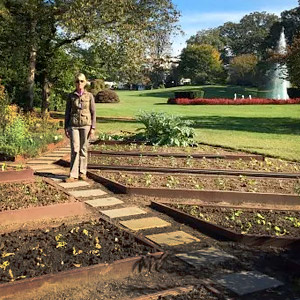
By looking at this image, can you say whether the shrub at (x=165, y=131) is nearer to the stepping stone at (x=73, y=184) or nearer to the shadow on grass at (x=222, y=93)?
the stepping stone at (x=73, y=184)

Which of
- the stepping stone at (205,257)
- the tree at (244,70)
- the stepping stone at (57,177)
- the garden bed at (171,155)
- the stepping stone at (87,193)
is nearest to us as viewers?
the stepping stone at (205,257)

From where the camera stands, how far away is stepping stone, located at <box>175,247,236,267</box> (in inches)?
162

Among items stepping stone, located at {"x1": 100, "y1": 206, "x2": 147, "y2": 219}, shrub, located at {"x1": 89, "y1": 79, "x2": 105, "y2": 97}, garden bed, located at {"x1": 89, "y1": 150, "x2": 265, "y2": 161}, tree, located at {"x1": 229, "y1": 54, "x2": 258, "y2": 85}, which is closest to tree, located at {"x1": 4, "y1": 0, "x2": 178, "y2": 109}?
garden bed, located at {"x1": 89, "y1": 150, "x2": 265, "y2": 161}

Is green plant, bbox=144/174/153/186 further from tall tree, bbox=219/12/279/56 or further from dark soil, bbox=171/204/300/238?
tall tree, bbox=219/12/279/56

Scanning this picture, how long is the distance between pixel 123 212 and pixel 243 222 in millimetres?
1545

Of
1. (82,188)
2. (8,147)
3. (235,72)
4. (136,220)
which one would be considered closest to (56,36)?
(8,147)

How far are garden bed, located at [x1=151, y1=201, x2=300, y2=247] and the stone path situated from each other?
265 mm

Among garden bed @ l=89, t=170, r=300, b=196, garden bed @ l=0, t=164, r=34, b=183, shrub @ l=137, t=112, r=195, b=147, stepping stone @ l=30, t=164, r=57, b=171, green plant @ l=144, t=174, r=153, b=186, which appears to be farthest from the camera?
shrub @ l=137, t=112, r=195, b=147

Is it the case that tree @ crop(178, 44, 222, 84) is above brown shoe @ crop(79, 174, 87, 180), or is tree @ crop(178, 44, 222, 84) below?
above

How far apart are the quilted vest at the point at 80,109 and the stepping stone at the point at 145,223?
8.25 ft

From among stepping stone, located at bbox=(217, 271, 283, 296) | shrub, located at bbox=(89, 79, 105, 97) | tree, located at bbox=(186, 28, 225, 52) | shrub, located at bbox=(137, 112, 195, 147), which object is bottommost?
stepping stone, located at bbox=(217, 271, 283, 296)

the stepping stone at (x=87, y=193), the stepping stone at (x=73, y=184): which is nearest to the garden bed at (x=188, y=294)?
the stepping stone at (x=87, y=193)

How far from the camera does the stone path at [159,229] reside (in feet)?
12.1

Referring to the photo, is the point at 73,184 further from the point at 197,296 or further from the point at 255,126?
the point at 255,126
